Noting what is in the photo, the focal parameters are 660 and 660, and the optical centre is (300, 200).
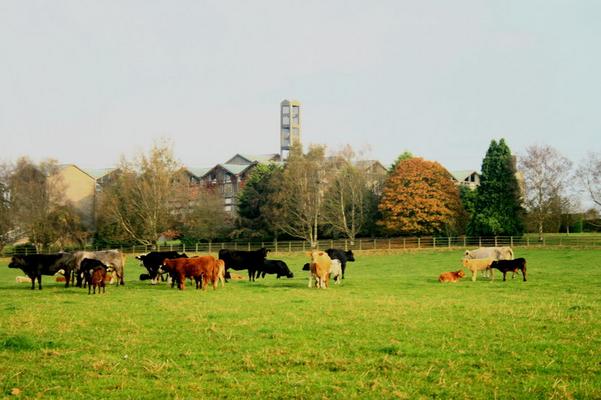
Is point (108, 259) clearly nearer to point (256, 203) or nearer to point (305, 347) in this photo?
point (305, 347)

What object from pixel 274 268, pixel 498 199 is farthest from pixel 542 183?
pixel 274 268

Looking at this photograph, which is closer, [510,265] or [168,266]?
[168,266]

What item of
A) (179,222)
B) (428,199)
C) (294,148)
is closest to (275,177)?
(294,148)

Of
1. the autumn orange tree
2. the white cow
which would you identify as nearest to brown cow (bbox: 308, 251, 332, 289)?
the white cow

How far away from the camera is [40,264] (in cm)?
2366

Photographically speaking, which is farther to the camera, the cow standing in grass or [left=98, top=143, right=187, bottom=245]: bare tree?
[left=98, top=143, right=187, bottom=245]: bare tree

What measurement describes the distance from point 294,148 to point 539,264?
31347mm

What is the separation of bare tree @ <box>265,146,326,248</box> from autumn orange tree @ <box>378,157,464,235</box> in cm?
622

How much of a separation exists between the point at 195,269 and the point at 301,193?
4034 cm

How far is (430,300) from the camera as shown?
56.0ft

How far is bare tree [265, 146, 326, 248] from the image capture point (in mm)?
61875

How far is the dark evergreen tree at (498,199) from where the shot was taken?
6047 centimetres

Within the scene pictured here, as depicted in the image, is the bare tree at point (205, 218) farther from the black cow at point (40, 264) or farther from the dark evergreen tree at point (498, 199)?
the black cow at point (40, 264)

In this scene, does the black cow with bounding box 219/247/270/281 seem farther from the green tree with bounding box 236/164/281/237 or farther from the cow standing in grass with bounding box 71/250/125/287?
the green tree with bounding box 236/164/281/237
